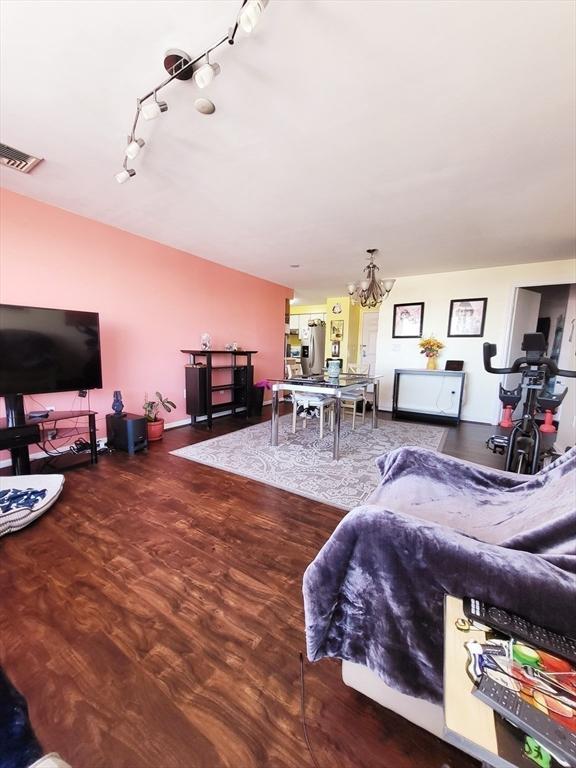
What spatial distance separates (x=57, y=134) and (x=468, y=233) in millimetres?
3768

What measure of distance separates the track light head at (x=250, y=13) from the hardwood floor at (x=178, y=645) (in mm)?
2350

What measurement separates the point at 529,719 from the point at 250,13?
1989 millimetres

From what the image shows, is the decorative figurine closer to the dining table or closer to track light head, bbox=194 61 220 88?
the dining table

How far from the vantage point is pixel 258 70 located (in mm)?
1452

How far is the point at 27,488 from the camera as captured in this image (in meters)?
2.30

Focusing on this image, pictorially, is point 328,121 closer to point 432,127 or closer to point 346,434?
point 432,127

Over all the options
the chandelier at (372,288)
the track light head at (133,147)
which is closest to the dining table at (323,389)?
the chandelier at (372,288)

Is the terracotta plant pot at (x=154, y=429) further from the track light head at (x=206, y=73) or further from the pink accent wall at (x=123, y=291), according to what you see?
the track light head at (x=206, y=73)

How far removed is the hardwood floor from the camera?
95 centimetres

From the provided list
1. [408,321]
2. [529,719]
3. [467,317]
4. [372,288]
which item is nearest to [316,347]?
[408,321]

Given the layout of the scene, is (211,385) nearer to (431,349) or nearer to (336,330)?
→ (431,349)

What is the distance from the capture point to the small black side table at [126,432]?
329cm

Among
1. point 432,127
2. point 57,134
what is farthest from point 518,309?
point 57,134

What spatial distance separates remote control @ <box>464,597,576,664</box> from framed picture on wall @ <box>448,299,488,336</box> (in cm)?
509
